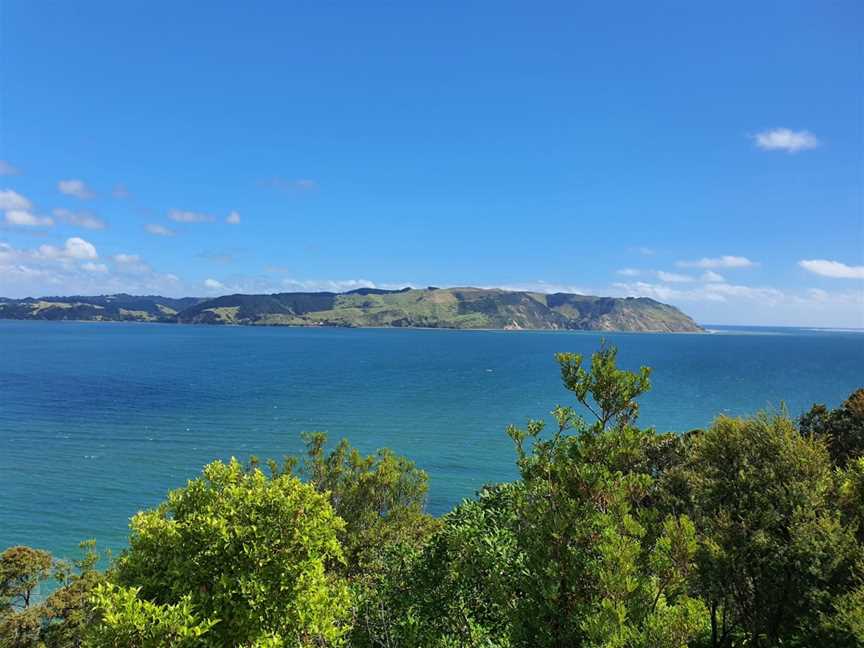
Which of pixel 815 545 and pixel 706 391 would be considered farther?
pixel 706 391

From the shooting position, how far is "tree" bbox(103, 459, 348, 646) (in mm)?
12578

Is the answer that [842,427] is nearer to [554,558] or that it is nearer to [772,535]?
[772,535]

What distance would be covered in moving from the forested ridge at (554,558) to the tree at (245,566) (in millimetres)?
47

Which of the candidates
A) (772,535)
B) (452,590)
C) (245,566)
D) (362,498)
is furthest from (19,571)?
(772,535)

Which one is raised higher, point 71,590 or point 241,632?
point 241,632

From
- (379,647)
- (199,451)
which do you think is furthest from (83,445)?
(379,647)

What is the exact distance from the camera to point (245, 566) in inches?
511

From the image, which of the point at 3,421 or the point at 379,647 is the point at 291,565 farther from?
the point at 3,421

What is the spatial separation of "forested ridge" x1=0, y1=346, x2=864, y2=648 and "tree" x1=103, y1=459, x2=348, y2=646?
0.05 m

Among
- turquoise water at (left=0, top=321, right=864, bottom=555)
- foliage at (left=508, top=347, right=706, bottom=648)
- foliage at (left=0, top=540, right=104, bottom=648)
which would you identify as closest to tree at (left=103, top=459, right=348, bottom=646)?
foliage at (left=508, top=347, right=706, bottom=648)

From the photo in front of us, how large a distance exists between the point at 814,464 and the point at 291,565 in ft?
64.9

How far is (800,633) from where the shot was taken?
17.5 meters

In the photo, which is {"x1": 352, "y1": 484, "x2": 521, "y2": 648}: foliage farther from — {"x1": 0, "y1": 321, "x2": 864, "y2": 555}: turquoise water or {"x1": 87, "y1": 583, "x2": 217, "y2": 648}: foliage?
{"x1": 0, "y1": 321, "x2": 864, "y2": 555}: turquoise water

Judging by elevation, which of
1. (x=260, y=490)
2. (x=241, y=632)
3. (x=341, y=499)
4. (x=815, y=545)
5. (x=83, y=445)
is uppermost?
(x=260, y=490)
